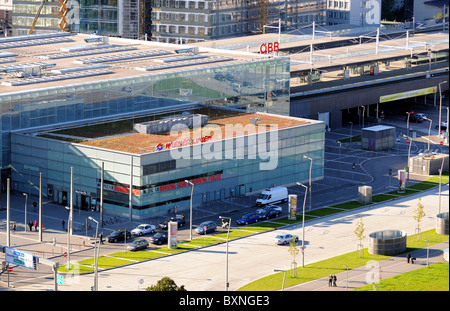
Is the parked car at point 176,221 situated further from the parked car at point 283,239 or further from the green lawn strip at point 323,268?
the green lawn strip at point 323,268

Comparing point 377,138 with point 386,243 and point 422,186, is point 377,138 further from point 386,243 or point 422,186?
point 386,243

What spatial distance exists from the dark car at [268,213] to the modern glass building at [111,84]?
29697 millimetres

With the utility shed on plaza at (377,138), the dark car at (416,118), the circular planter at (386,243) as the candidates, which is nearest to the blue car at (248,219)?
the circular planter at (386,243)

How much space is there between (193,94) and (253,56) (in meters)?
16.3

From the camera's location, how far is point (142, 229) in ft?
376

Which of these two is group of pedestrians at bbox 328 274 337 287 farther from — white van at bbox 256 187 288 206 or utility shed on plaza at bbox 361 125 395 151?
utility shed on plaza at bbox 361 125 395 151

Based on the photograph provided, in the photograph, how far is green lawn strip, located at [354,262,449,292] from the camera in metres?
95.7

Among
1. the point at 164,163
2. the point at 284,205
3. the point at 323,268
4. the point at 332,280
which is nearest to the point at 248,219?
the point at 284,205

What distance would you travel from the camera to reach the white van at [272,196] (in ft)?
421

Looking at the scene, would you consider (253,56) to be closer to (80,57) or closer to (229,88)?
(229,88)

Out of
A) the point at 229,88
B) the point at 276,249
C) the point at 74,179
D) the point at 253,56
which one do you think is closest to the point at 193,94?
the point at 229,88

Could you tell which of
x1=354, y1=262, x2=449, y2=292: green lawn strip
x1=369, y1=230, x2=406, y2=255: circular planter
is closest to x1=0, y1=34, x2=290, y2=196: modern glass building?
x1=369, y1=230, x2=406, y2=255: circular planter

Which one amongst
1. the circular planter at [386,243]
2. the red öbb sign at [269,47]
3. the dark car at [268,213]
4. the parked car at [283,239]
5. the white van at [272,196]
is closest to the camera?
the circular planter at [386,243]

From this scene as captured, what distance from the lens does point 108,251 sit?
356 feet
